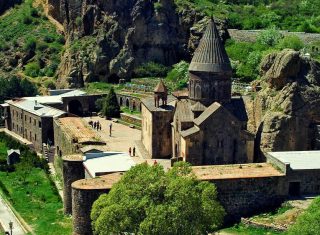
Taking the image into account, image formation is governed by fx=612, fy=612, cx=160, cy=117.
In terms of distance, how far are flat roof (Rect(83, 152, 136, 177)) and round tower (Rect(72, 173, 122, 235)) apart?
227 centimetres

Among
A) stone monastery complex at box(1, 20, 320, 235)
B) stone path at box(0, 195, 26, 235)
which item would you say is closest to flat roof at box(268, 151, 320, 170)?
stone monastery complex at box(1, 20, 320, 235)

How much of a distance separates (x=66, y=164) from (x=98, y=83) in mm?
29436

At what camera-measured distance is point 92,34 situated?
7056 cm

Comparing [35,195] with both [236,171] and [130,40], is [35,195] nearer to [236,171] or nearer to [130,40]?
[236,171]

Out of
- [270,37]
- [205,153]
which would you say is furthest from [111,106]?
[205,153]

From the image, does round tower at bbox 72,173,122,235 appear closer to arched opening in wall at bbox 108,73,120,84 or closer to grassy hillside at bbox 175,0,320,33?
arched opening in wall at bbox 108,73,120,84

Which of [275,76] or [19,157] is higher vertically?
[275,76]

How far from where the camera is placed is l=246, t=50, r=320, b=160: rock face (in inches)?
1474

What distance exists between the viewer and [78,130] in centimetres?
4738

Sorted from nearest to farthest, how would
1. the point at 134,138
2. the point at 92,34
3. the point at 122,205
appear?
the point at 122,205, the point at 134,138, the point at 92,34

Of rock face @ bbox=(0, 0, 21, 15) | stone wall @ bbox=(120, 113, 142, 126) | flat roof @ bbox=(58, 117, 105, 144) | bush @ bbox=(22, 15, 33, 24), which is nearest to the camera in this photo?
flat roof @ bbox=(58, 117, 105, 144)

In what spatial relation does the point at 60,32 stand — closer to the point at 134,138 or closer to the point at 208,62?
the point at 134,138

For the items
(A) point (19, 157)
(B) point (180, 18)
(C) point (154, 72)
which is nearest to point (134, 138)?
(A) point (19, 157)

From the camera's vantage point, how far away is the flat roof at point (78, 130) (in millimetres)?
44312
